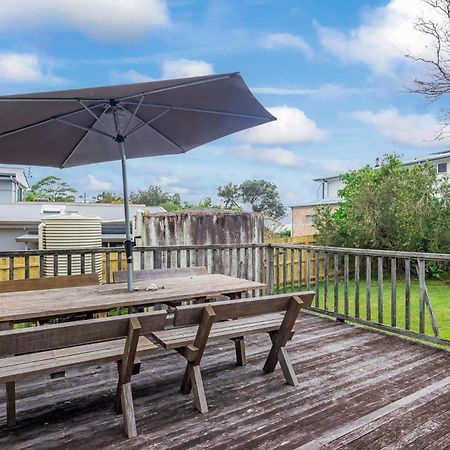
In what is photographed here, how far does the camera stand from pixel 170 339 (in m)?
2.69

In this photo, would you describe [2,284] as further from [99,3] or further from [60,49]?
[60,49]

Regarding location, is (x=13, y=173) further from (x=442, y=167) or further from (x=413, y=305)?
(x=442, y=167)

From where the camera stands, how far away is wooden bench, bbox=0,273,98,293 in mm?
3573

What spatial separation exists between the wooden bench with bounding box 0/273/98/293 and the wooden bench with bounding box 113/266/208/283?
0.23 m

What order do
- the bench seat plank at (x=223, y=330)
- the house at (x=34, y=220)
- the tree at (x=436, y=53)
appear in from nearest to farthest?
the bench seat plank at (x=223, y=330) < the tree at (x=436, y=53) < the house at (x=34, y=220)

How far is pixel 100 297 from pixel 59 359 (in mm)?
936

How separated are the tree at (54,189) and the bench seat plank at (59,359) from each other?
3056cm

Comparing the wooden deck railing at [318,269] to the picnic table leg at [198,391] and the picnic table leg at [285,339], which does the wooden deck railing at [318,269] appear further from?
the picnic table leg at [198,391]

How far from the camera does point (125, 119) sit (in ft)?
13.5

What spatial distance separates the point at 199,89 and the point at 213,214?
344 centimetres

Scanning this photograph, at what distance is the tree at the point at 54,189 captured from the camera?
31047 mm

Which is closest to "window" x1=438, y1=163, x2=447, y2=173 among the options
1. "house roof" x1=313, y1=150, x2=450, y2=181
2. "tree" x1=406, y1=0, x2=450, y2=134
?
"house roof" x1=313, y1=150, x2=450, y2=181

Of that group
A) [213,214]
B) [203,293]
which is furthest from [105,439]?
[213,214]

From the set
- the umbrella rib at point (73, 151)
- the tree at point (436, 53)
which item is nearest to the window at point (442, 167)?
the tree at point (436, 53)
